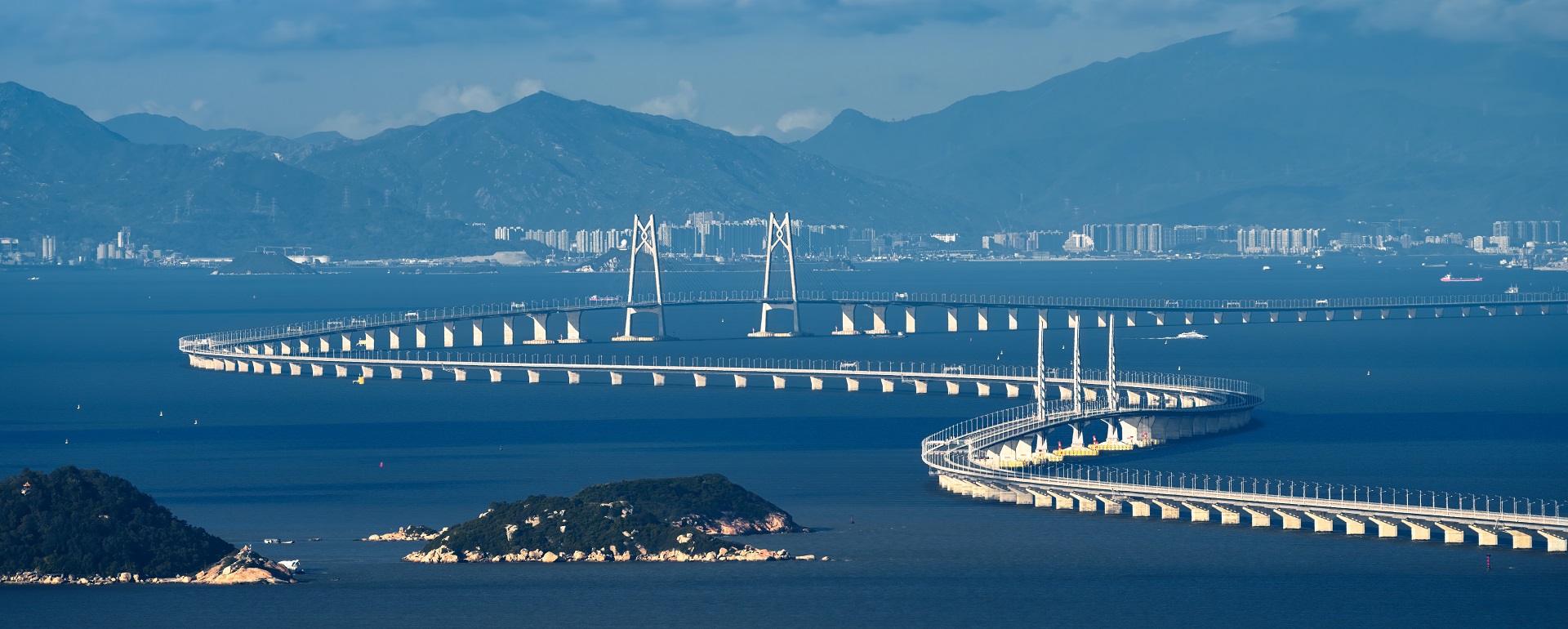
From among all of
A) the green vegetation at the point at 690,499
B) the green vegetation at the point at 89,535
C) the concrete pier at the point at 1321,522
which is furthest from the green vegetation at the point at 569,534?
the concrete pier at the point at 1321,522

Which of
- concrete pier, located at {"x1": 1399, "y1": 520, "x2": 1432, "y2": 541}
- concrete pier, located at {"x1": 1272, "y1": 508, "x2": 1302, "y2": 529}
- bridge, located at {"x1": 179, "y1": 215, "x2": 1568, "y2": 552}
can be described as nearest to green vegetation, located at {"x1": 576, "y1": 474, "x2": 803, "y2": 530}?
bridge, located at {"x1": 179, "y1": 215, "x2": 1568, "y2": 552}

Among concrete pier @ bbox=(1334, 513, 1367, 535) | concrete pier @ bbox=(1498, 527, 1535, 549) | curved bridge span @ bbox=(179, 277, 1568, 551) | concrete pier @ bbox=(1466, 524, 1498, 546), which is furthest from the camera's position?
curved bridge span @ bbox=(179, 277, 1568, 551)

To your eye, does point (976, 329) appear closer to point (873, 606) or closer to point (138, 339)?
point (138, 339)

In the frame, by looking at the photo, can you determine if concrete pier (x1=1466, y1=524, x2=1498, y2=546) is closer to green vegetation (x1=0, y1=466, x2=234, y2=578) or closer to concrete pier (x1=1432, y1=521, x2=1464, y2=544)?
concrete pier (x1=1432, y1=521, x2=1464, y2=544)

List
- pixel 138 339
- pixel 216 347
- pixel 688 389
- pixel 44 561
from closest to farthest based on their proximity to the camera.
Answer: pixel 44 561 → pixel 688 389 → pixel 216 347 → pixel 138 339

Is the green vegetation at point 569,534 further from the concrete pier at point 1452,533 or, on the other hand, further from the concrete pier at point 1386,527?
the concrete pier at point 1452,533

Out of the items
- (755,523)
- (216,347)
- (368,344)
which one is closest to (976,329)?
(368,344)
